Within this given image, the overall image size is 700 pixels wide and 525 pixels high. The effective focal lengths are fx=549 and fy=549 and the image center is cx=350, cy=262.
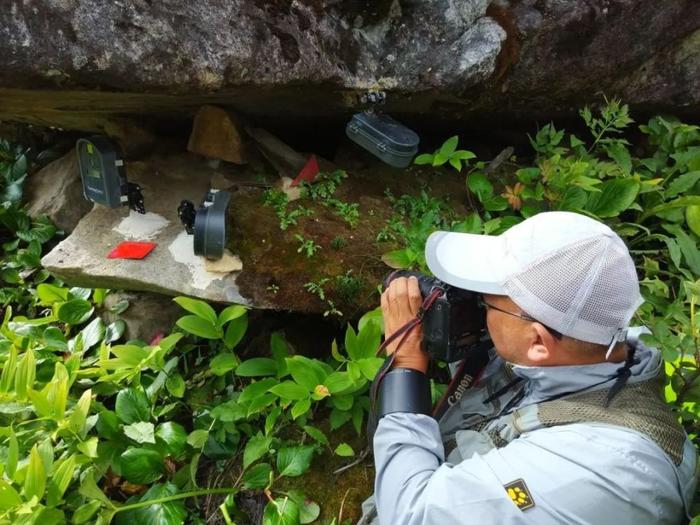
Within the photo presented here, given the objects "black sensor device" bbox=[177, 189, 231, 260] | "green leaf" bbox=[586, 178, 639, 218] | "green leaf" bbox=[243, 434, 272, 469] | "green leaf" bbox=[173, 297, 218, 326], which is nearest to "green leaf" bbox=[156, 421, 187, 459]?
"green leaf" bbox=[243, 434, 272, 469]

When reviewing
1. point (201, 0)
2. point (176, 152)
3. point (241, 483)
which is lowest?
point (241, 483)

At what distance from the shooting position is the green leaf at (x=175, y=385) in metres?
2.90

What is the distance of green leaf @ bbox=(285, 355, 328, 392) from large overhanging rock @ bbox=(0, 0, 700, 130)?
137 centimetres

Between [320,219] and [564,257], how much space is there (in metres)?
1.77

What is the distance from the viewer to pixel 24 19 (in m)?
2.14

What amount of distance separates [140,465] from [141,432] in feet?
0.50

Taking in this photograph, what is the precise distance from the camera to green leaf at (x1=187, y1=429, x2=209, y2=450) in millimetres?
2680

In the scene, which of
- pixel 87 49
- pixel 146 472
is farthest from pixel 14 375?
pixel 87 49

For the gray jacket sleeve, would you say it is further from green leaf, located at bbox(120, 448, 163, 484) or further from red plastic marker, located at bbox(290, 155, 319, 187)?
red plastic marker, located at bbox(290, 155, 319, 187)

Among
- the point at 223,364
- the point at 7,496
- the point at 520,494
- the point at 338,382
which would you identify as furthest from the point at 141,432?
the point at 520,494

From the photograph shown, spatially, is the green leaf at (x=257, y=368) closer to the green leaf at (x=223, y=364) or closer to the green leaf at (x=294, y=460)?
the green leaf at (x=223, y=364)

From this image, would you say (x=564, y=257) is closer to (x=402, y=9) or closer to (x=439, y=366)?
(x=439, y=366)

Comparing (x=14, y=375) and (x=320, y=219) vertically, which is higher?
(x=320, y=219)

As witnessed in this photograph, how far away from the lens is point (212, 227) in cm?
289
